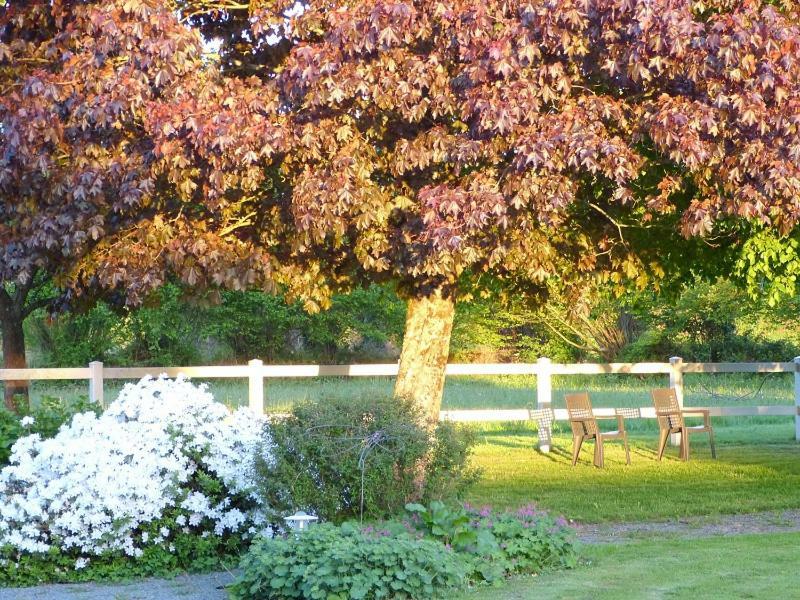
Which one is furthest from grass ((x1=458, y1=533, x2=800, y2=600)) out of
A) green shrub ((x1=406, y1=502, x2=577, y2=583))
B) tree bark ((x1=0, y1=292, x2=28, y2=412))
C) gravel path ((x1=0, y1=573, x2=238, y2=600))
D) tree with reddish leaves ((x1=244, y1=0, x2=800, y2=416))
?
tree bark ((x1=0, y1=292, x2=28, y2=412))

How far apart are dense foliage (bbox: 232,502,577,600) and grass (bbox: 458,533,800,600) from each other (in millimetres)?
184

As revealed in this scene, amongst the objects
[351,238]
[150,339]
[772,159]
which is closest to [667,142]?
[772,159]

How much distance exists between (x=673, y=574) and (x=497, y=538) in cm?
115

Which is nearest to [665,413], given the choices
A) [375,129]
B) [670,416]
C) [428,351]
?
[670,416]

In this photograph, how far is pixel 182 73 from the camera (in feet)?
30.7

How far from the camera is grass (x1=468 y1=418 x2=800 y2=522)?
1080 cm

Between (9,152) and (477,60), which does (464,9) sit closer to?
(477,60)

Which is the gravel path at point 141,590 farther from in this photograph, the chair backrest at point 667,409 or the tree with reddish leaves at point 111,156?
the chair backrest at point 667,409

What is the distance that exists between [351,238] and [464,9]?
8.31ft

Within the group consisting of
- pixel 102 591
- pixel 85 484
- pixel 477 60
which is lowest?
pixel 102 591

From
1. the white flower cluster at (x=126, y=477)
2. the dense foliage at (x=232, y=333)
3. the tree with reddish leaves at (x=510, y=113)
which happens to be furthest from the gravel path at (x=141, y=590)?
the dense foliage at (x=232, y=333)

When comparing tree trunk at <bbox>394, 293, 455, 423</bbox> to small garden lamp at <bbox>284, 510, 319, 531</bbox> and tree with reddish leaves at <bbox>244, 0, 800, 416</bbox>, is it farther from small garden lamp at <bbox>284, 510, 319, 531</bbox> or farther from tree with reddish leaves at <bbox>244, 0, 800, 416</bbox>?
small garden lamp at <bbox>284, 510, 319, 531</bbox>

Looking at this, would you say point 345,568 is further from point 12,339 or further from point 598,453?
point 12,339

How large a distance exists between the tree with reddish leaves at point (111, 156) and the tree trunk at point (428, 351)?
2.09m
